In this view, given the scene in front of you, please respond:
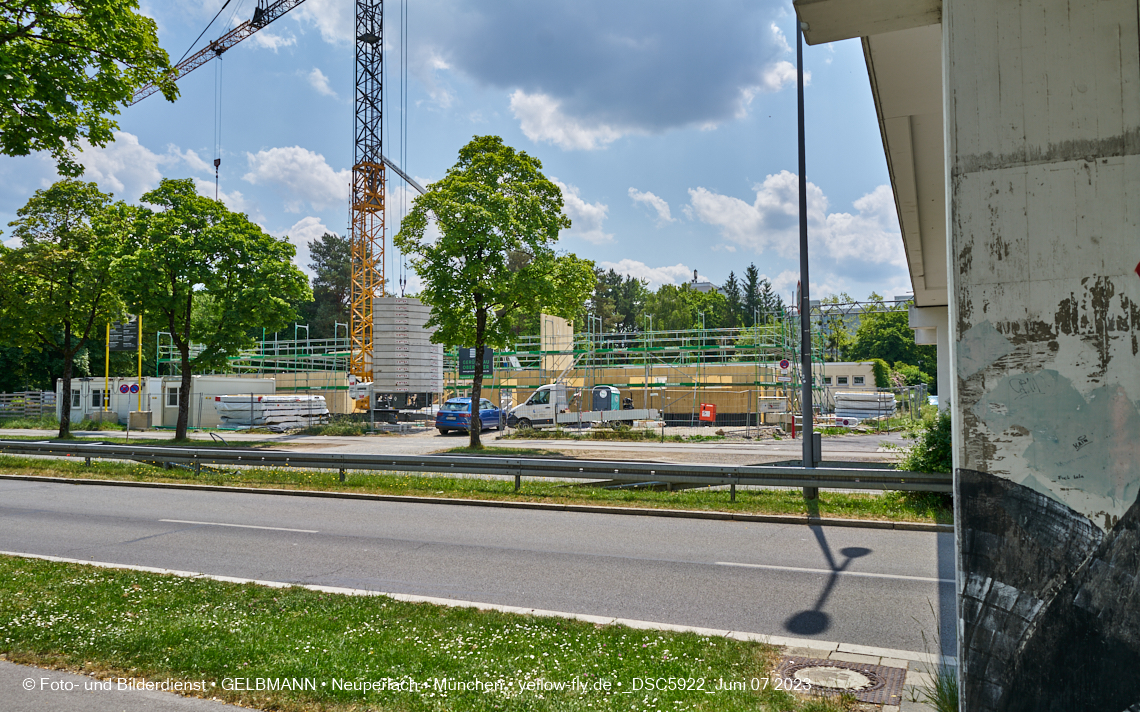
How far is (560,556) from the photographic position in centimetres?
890

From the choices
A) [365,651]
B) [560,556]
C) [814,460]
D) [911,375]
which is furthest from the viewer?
[911,375]

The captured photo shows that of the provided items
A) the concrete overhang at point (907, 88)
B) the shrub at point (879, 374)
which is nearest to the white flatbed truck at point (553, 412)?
the concrete overhang at point (907, 88)

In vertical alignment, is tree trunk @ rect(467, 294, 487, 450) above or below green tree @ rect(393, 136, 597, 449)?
below

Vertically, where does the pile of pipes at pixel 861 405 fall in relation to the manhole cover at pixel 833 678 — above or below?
above

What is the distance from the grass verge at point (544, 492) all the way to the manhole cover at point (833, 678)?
6.59 metres

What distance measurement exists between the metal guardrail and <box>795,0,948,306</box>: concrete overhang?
470cm

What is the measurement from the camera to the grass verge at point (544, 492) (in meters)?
11.6

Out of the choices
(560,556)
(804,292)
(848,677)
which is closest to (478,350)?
(804,292)

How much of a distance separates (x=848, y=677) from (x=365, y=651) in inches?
128

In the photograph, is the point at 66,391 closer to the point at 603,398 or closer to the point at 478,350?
the point at 478,350

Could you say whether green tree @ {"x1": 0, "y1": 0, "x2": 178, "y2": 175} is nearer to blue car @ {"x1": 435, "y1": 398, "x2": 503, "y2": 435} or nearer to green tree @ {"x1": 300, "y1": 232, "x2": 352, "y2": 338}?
blue car @ {"x1": 435, "y1": 398, "x2": 503, "y2": 435}

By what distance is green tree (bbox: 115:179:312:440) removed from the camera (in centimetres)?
2561

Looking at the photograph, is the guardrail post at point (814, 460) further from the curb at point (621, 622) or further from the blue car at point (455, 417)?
the blue car at point (455, 417)

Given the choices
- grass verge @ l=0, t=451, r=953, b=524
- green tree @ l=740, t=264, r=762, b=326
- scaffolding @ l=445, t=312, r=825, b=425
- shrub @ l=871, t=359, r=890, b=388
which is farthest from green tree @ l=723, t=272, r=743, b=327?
grass verge @ l=0, t=451, r=953, b=524
